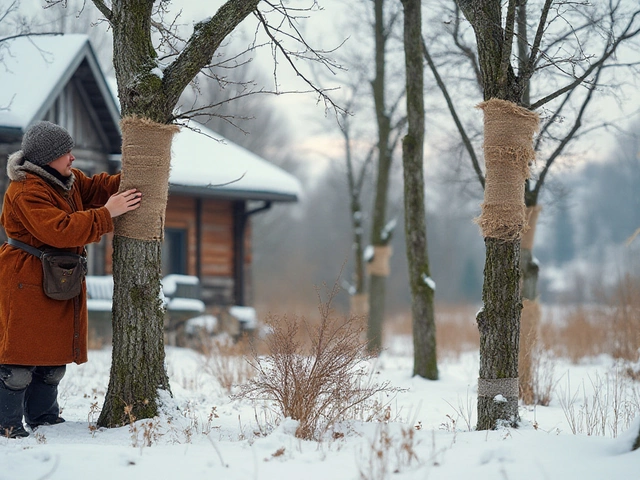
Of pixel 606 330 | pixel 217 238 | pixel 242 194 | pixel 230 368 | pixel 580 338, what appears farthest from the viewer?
pixel 217 238

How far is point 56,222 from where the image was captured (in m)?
3.89

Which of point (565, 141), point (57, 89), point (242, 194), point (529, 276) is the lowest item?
point (529, 276)

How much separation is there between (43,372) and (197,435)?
109cm

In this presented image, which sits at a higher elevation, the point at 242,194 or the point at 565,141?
the point at 242,194

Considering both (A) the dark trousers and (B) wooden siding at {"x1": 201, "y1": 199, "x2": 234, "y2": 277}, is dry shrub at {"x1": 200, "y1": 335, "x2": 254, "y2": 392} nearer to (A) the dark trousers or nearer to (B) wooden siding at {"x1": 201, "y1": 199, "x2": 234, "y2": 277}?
(A) the dark trousers

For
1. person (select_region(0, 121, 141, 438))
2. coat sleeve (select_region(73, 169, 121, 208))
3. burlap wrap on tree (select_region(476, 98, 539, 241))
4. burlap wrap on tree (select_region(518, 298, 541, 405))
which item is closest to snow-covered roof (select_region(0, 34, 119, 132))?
coat sleeve (select_region(73, 169, 121, 208))

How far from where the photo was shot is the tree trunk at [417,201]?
709 centimetres

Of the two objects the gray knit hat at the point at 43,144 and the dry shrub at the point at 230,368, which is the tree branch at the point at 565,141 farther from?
the gray knit hat at the point at 43,144

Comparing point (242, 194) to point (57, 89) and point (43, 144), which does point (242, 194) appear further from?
point (43, 144)

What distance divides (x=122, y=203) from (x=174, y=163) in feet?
24.3

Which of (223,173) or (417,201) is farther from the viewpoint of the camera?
(223,173)

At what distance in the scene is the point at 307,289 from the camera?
29.1 metres

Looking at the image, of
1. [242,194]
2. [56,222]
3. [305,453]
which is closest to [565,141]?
[305,453]

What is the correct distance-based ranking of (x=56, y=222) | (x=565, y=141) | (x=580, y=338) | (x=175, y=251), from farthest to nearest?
1. (x=175, y=251)
2. (x=580, y=338)
3. (x=565, y=141)
4. (x=56, y=222)
